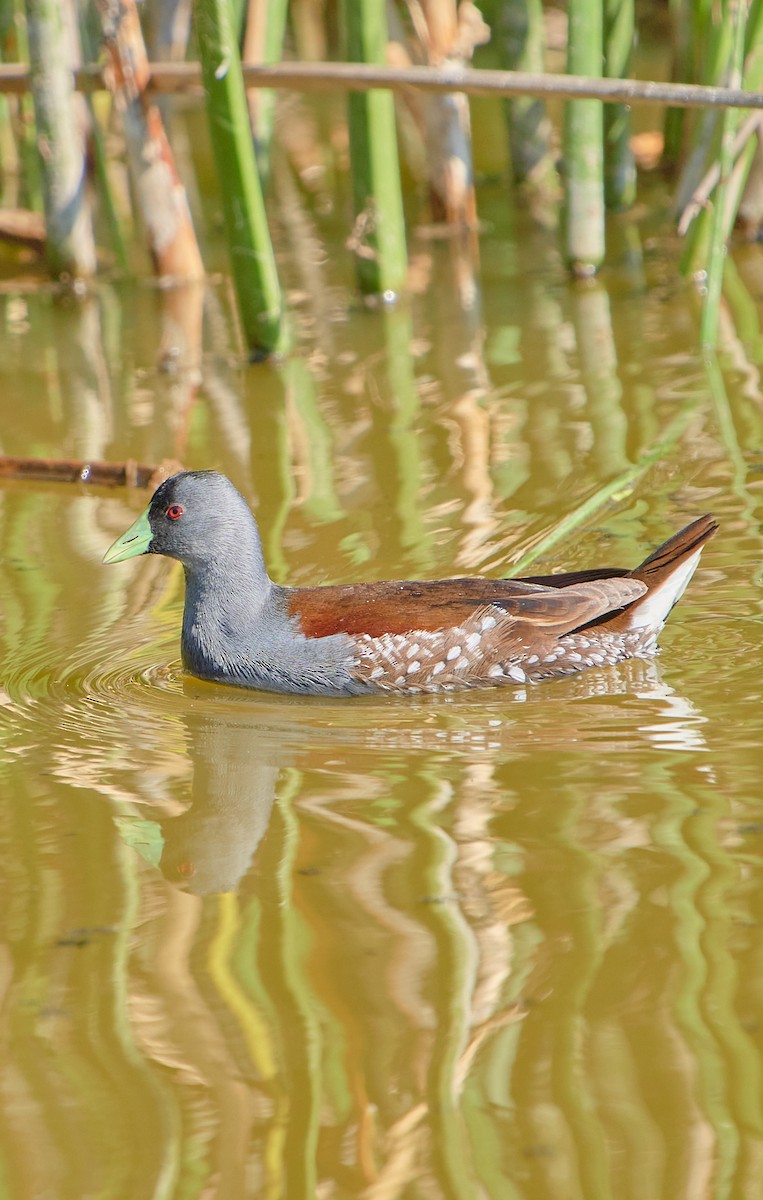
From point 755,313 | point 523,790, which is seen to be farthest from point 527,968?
point 755,313

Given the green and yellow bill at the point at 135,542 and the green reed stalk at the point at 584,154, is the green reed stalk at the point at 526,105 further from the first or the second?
the green and yellow bill at the point at 135,542

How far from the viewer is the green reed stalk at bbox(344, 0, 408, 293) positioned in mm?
7871

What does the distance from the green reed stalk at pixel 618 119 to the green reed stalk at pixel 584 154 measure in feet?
3.04

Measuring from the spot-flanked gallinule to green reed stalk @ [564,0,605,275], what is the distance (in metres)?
A: 3.97

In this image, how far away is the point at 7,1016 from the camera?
3355mm

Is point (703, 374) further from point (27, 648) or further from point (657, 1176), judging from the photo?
point (657, 1176)

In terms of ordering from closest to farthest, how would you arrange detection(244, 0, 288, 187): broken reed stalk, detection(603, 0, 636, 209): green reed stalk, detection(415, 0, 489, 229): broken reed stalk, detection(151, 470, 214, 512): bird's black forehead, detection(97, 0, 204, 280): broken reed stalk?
detection(151, 470, 214, 512): bird's black forehead → detection(97, 0, 204, 280): broken reed stalk → detection(415, 0, 489, 229): broken reed stalk → detection(244, 0, 288, 187): broken reed stalk → detection(603, 0, 636, 209): green reed stalk

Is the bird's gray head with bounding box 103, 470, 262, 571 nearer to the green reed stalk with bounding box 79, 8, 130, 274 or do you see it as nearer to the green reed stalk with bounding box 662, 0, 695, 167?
the green reed stalk with bounding box 79, 8, 130, 274

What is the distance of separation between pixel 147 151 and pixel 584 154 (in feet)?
7.59

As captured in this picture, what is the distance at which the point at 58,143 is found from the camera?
884cm

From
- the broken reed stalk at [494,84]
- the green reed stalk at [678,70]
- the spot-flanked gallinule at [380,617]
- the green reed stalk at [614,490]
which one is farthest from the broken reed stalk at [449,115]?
the spot-flanked gallinule at [380,617]

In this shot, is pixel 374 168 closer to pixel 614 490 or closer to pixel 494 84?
pixel 494 84

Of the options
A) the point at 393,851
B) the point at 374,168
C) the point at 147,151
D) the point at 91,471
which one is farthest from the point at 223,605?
the point at 147,151

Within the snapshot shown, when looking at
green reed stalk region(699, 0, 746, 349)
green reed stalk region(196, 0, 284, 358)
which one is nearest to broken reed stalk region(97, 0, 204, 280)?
green reed stalk region(196, 0, 284, 358)
